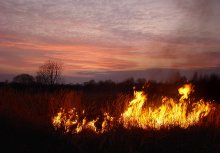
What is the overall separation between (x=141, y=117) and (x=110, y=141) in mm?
3569

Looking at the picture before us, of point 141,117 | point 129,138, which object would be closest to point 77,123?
point 129,138

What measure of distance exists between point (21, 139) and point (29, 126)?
4.29 feet

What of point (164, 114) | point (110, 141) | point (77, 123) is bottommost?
point (110, 141)

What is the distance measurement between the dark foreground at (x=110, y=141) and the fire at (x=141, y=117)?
0.66 metres

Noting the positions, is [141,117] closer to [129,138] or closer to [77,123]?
[77,123]

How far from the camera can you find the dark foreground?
40.3ft

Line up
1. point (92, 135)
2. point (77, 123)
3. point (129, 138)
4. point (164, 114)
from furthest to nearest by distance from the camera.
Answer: point (164, 114) → point (77, 123) → point (92, 135) → point (129, 138)

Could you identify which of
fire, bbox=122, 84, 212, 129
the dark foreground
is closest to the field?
the dark foreground

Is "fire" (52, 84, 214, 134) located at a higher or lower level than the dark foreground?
higher

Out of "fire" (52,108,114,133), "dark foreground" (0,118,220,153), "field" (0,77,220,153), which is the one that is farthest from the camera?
"fire" (52,108,114,133)

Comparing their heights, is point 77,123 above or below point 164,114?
below

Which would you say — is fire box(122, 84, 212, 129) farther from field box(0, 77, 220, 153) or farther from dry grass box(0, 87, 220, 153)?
dry grass box(0, 87, 220, 153)

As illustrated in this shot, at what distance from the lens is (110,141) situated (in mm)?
12508

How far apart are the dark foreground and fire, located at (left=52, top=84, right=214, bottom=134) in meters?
0.66
